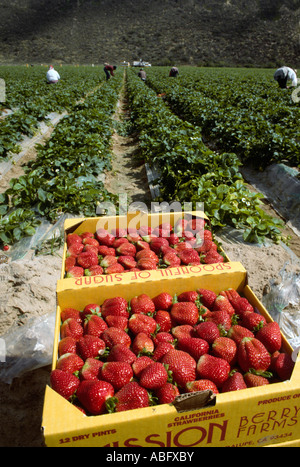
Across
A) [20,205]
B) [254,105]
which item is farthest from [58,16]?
[20,205]

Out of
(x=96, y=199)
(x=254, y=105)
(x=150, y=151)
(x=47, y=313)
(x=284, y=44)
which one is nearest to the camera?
(x=47, y=313)

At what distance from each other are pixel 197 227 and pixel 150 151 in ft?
15.6

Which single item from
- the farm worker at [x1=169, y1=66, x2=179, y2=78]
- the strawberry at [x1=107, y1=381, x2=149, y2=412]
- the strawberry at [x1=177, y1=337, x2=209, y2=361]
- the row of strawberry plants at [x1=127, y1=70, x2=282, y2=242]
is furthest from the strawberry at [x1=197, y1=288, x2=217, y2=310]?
the farm worker at [x1=169, y1=66, x2=179, y2=78]

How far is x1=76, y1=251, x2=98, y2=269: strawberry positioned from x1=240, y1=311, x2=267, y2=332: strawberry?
1.33 m

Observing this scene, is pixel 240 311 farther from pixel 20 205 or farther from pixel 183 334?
pixel 20 205

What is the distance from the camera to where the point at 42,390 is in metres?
2.66

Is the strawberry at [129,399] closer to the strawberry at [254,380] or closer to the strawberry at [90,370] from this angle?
the strawberry at [90,370]

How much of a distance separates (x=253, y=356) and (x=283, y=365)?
172 mm

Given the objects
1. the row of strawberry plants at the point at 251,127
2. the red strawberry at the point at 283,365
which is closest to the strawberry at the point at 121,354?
the red strawberry at the point at 283,365

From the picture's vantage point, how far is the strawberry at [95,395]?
1.63 metres

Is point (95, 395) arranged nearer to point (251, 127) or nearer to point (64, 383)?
point (64, 383)

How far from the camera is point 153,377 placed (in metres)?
1.72
